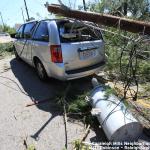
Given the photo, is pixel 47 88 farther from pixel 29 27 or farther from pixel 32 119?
pixel 29 27

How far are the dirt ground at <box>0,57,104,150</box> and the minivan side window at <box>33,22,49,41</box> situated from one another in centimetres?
134

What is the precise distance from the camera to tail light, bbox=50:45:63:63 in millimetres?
6238

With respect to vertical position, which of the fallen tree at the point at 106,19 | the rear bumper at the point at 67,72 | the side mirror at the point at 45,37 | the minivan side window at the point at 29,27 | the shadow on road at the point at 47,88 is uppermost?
the fallen tree at the point at 106,19

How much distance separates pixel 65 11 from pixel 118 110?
2530 mm

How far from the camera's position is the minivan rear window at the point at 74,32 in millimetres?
6332

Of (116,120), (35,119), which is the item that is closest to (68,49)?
(35,119)

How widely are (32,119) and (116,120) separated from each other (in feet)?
6.32

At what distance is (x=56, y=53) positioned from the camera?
20.6 ft

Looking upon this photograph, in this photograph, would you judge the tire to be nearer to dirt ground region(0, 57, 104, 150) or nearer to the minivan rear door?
dirt ground region(0, 57, 104, 150)

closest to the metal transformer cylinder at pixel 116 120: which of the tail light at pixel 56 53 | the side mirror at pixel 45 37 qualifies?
the tail light at pixel 56 53

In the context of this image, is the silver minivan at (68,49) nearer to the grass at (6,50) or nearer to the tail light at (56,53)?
the tail light at (56,53)

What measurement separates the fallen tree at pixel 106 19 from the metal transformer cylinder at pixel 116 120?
4.44 feet

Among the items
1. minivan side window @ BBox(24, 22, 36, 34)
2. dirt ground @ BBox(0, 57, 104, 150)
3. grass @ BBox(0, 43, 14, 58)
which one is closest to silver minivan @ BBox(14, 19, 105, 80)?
dirt ground @ BBox(0, 57, 104, 150)

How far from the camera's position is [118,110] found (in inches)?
179
